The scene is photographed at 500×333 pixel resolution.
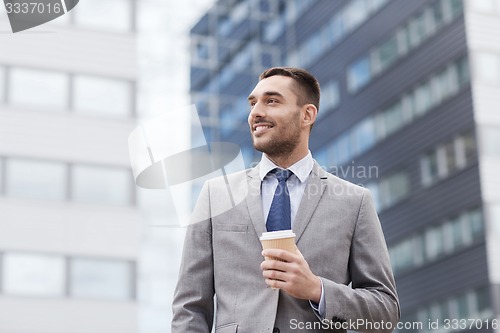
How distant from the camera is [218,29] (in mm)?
30781

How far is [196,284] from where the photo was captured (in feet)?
9.80

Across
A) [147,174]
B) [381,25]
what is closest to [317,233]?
[147,174]

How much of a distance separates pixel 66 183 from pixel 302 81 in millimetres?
19064

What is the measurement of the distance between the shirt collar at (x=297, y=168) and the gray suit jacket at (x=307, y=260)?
0.07m

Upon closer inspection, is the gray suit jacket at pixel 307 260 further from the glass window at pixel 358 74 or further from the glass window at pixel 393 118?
the glass window at pixel 358 74

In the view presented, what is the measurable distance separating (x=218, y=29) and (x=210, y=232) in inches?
1107

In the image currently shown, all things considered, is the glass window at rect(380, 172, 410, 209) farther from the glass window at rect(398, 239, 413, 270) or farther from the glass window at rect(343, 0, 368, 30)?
the glass window at rect(343, 0, 368, 30)

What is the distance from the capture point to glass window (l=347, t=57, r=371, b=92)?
29.2 metres

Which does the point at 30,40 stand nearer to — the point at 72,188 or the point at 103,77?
the point at 103,77

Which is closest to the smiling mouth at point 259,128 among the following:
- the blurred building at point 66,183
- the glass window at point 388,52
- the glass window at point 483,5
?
the blurred building at point 66,183

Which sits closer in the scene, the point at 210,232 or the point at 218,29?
the point at 210,232

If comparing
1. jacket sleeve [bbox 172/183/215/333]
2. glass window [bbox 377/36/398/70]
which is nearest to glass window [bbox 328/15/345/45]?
glass window [bbox 377/36/398/70]

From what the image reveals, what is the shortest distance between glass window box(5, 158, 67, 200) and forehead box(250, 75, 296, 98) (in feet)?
60.3

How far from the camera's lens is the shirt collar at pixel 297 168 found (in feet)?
10.4
